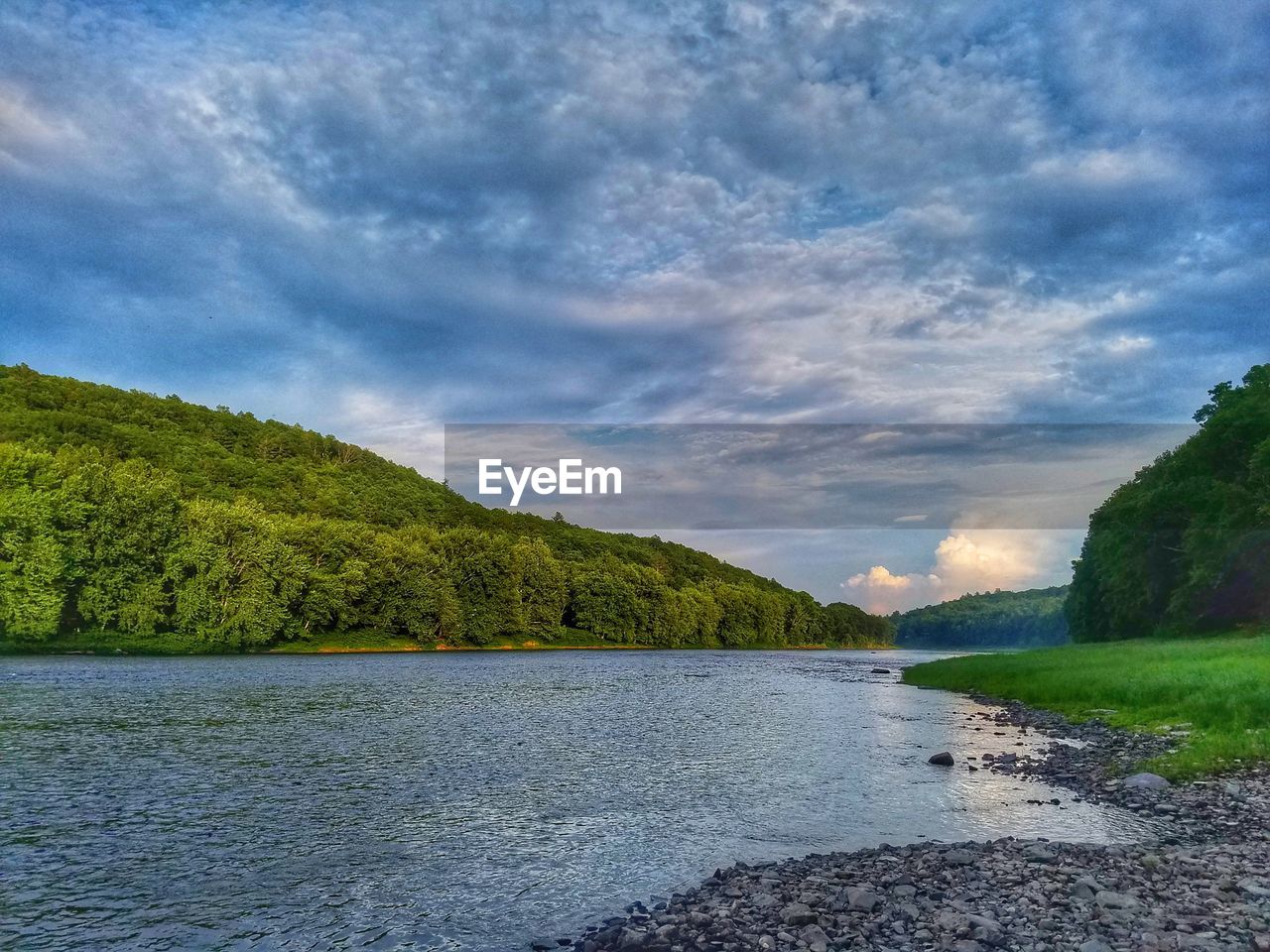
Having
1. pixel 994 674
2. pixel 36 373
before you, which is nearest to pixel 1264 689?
pixel 994 674

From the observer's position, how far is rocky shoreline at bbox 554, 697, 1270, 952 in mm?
10836

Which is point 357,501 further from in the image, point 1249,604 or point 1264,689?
point 1264,689

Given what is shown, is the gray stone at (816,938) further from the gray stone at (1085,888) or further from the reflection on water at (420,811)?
the gray stone at (1085,888)

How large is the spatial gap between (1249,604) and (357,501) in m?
143

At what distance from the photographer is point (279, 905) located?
545 inches

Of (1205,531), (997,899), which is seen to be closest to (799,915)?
(997,899)

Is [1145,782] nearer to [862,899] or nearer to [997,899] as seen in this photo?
[997,899]

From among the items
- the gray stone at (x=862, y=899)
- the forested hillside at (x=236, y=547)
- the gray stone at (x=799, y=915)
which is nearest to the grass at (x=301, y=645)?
the forested hillside at (x=236, y=547)

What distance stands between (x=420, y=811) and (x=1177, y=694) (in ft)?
95.0

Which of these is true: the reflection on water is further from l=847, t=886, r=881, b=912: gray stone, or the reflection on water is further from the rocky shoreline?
l=847, t=886, r=881, b=912: gray stone

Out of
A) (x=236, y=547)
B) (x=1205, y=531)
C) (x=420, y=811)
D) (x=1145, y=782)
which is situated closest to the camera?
(x=420, y=811)

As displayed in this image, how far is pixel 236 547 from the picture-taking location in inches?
4203

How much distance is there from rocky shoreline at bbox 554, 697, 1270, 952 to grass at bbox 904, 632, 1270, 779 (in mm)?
5621

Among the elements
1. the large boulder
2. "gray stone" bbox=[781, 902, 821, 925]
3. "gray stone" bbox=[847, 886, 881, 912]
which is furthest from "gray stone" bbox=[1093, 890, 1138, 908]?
the large boulder
